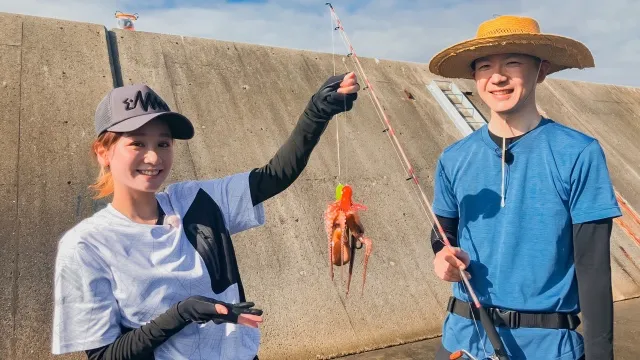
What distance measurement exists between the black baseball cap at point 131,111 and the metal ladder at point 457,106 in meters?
9.34

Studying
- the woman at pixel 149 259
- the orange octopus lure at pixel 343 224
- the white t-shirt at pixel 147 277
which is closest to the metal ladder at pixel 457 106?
the orange octopus lure at pixel 343 224

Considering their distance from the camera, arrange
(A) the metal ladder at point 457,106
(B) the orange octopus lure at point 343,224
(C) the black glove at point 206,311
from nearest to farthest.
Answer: (C) the black glove at point 206,311 → (B) the orange octopus lure at point 343,224 → (A) the metal ladder at point 457,106

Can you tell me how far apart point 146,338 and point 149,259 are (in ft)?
1.05

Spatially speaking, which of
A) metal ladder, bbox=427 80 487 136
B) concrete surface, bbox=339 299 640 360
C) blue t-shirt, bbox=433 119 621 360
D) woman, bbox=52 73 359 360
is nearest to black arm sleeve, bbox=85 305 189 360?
woman, bbox=52 73 359 360

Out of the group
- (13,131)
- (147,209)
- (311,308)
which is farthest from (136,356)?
(13,131)

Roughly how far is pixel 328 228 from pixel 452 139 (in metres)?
7.51

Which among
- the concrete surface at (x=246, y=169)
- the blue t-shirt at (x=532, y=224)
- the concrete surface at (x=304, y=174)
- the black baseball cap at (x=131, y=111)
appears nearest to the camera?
the black baseball cap at (x=131, y=111)

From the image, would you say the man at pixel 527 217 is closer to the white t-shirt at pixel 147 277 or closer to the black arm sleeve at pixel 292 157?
the black arm sleeve at pixel 292 157

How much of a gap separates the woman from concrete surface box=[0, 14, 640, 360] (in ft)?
13.1

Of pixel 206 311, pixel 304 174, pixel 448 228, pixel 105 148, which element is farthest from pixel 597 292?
pixel 304 174

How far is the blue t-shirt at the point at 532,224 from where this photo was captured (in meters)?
2.25

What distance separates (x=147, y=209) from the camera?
229 centimetres

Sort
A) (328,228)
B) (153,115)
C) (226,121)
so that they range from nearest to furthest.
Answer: (153,115) < (328,228) < (226,121)

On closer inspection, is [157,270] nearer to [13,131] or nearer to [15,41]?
[13,131]
